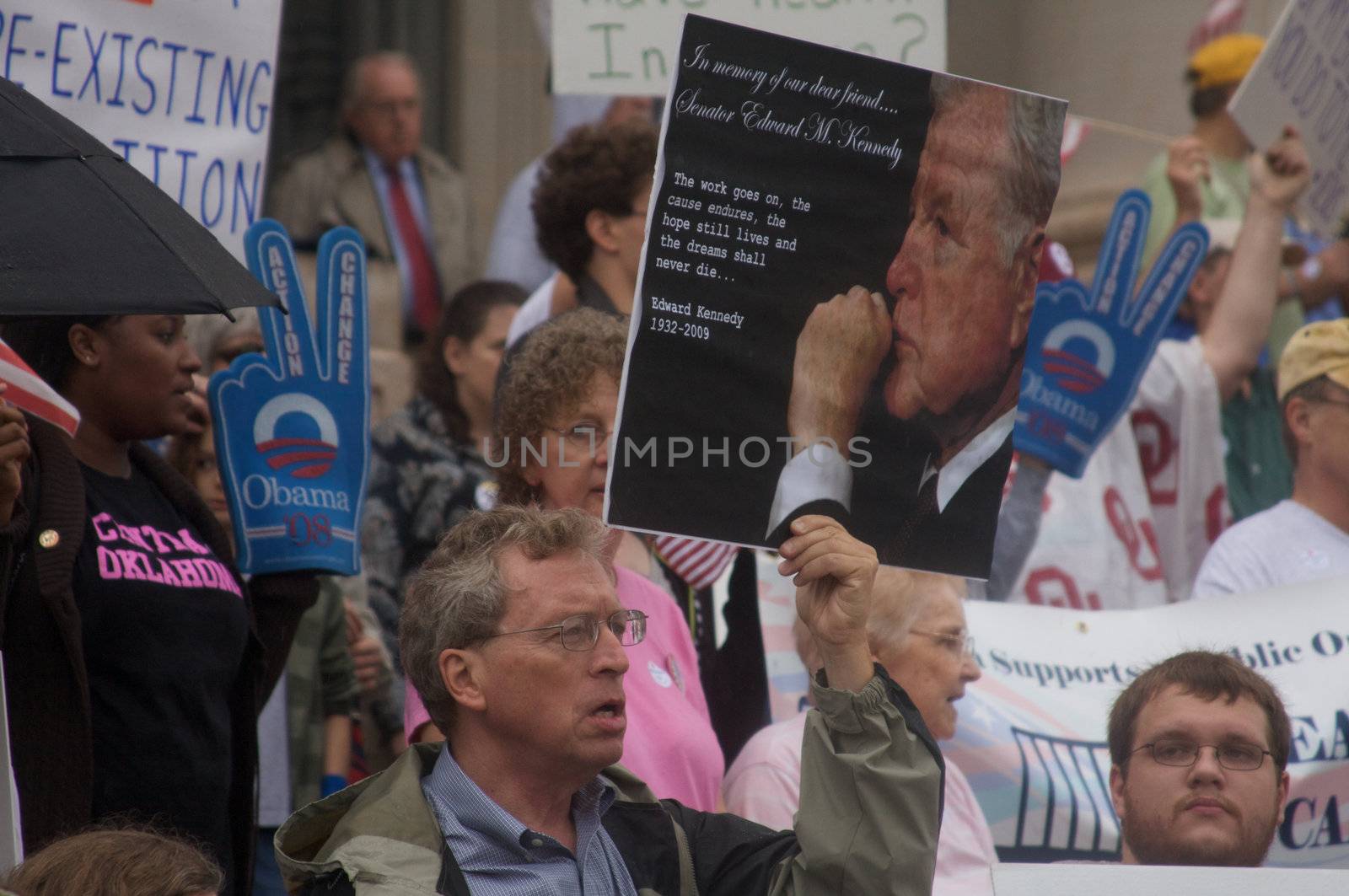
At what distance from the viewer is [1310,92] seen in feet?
20.0

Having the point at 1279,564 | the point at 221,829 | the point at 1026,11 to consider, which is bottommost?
the point at 221,829

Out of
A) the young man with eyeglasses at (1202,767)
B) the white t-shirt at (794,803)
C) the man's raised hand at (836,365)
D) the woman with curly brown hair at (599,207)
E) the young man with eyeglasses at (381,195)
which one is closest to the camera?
the man's raised hand at (836,365)

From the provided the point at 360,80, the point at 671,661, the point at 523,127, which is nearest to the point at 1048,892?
the point at 671,661

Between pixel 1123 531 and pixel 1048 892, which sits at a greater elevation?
pixel 1123 531

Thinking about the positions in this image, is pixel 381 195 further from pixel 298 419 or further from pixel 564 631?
pixel 564 631

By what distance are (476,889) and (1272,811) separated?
1.60m

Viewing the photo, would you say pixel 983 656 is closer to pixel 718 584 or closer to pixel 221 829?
pixel 718 584

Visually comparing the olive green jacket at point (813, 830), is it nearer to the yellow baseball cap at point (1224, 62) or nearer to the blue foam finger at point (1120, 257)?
the blue foam finger at point (1120, 257)

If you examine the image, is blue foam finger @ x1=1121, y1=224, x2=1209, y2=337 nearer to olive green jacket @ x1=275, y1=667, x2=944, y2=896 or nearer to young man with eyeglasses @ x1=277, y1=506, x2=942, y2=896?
young man with eyeglasses @ x1=277, y1=506, x2=942, y2=896

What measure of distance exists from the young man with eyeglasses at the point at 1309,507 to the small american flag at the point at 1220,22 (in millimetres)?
3321

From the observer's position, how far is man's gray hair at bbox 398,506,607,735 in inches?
120

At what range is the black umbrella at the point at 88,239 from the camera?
10.2ft

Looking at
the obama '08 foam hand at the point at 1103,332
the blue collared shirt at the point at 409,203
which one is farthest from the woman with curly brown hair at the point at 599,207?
the blue collared shirt at the point at 409,203

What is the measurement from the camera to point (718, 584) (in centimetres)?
513
